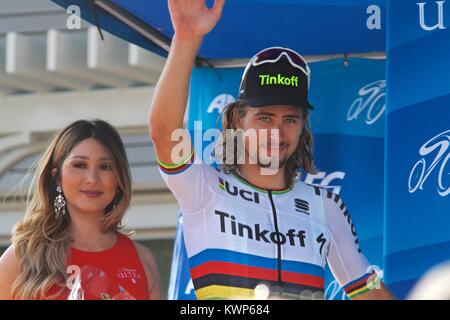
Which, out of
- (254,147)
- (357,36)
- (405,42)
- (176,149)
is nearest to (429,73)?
(405,42)

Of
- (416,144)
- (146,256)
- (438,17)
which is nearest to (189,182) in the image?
(146,256)

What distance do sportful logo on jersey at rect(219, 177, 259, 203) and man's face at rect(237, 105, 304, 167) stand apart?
11cm

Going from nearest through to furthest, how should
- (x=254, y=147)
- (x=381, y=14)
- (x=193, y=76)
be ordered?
(x=254, y=147) < (x=381, y=14) < (x=193, y=76)

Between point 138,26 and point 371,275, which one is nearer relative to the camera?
point 371,275

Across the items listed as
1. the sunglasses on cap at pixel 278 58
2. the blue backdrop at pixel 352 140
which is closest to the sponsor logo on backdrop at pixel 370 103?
the blue backdrop at pixel 352 140

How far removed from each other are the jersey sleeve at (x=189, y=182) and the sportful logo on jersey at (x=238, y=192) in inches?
1.9

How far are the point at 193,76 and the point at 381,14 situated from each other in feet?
3.81

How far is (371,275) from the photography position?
3.55m

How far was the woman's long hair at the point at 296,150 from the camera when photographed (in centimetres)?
354

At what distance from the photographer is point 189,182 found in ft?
11.0

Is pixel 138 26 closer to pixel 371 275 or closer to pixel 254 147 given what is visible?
pixel 254 147

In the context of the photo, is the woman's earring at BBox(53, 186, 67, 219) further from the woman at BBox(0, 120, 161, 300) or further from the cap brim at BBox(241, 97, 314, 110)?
the cap brim at BBox(241, 97, 314, 110)

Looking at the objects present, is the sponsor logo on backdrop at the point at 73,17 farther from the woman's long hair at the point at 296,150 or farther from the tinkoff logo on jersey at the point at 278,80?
the tinkoff logo on jersey at the point at 278,80
